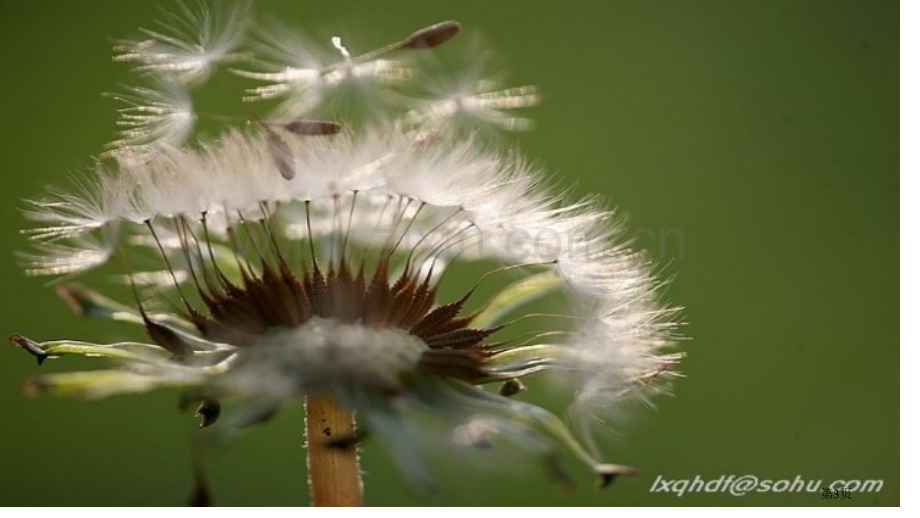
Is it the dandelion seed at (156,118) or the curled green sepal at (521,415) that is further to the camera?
the dandelion seed at (156,118)

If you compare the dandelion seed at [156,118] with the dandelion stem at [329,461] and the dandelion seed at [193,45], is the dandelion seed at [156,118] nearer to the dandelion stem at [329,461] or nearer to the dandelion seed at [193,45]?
the dandelion seed at [193,45]

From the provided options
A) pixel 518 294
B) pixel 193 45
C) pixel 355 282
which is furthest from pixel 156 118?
pixel 518 294

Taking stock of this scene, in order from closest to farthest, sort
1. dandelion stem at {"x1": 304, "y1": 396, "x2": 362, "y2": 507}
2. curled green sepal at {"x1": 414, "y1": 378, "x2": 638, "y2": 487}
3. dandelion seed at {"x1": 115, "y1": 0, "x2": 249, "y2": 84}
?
curled green sepal at {"x1": 414, "y1": 378, "x2": 638, "y2": 487}, dandelion stem at {"x1": 304, "y1": 396, "x2": 362, "y2": 507}, dandelion seed at {"x1": 115, "y1": 0, "x2": 249, "y2": 84}

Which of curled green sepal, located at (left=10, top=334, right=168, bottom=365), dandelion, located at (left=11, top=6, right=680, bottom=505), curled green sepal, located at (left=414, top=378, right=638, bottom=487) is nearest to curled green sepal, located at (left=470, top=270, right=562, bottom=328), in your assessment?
dandelion, located at (left=11, top=6, right=680, bottom=505)

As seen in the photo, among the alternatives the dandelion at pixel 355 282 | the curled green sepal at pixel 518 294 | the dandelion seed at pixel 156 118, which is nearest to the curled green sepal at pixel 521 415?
the dandelion at pixel 355 282

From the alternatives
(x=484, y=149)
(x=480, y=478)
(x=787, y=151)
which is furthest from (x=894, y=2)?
(x=480, y=478)

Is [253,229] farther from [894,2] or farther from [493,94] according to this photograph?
[894,2]

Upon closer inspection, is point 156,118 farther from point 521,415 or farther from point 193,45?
point 521,415

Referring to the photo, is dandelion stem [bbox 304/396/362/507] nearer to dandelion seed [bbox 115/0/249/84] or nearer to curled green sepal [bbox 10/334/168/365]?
curled green sepal [bbox 10/334/168/365]
